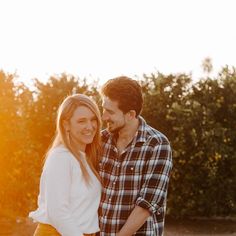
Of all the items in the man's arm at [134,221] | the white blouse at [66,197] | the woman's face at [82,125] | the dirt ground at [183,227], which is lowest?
the dirt ground at [183,227]

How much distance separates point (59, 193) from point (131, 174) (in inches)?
27.4

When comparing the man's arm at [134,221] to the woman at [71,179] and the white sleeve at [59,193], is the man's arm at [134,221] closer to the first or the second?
the woman at [71,179]

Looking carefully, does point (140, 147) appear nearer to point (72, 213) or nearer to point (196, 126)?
point (72, 213)

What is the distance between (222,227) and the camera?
1617 centimetres

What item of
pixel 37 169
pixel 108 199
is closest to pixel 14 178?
pixel 37 169

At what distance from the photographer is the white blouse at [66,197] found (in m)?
4.58


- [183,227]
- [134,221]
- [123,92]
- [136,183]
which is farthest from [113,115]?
[183,227]

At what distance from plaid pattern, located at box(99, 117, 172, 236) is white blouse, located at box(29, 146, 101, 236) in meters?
0.23

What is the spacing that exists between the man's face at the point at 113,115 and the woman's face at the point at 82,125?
227 mm

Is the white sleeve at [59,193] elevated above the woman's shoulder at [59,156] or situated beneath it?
situated beneath

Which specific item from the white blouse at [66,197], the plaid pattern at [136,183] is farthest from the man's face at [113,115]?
the white blouse at [66,197]

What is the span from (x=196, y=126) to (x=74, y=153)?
1195 centimetres

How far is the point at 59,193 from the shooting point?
457 cm

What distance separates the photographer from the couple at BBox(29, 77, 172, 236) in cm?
464
